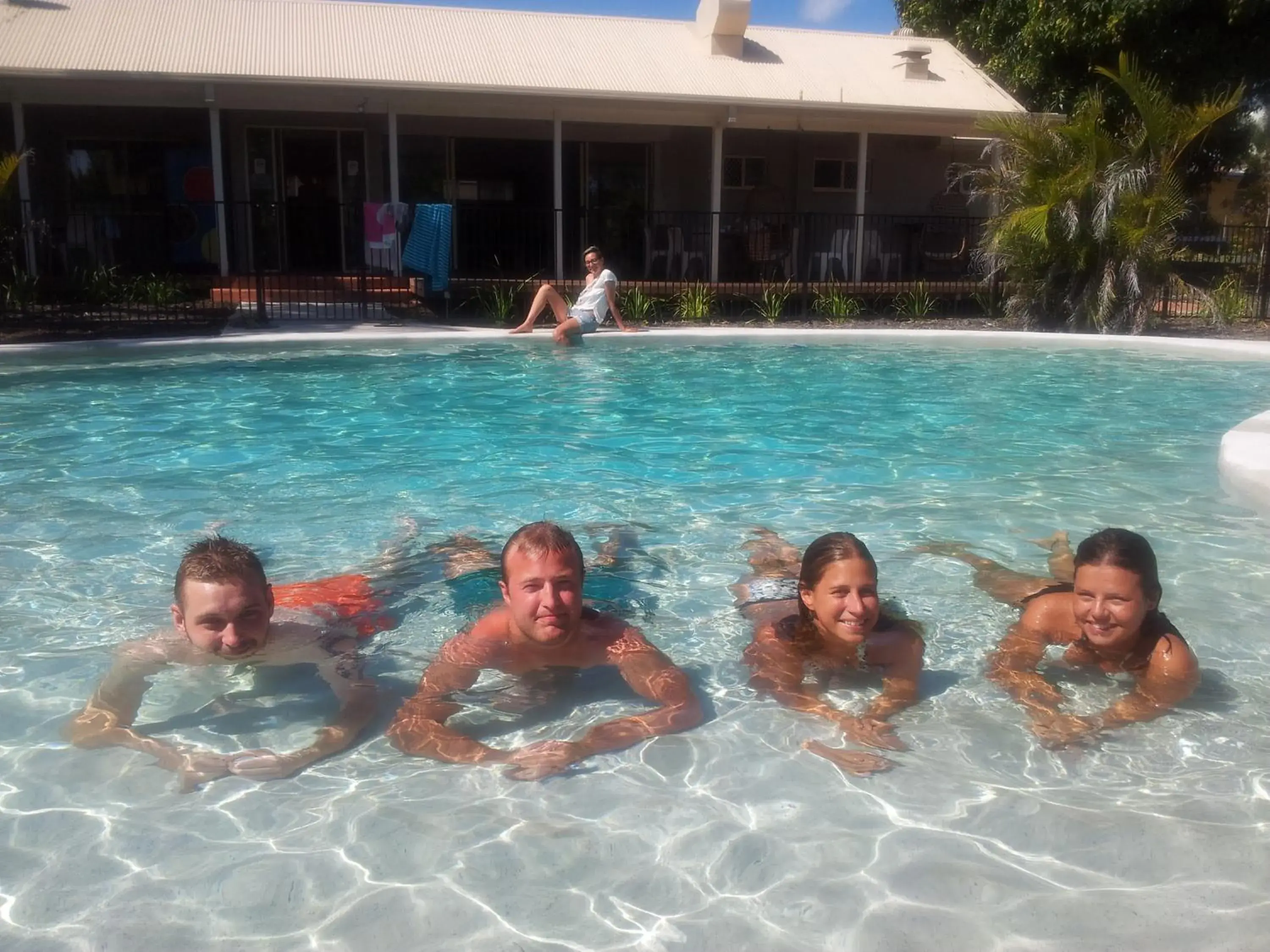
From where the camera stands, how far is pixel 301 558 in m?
5.30

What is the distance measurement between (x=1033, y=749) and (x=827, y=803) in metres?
0.74

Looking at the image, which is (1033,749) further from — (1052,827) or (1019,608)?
(1019,608)

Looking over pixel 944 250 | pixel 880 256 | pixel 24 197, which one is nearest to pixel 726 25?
pixel 880 256

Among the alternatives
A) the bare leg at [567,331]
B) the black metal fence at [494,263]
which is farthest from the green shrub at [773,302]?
the bare leg at [567,331]

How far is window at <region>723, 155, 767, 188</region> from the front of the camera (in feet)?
65.1

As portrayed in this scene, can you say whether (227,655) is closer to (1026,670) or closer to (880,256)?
(1026,670)

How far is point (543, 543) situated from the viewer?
342 cm

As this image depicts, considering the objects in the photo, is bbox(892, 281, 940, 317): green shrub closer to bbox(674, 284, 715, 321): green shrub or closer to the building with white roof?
the building with white roof

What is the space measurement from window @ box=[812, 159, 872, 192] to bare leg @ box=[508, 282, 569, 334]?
25.8ft

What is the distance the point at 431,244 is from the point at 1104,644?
12054mm

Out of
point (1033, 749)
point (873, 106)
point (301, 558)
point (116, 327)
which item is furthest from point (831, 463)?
point (873, 106)

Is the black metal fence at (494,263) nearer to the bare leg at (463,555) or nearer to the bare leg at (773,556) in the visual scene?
the bare leg at (463,555)

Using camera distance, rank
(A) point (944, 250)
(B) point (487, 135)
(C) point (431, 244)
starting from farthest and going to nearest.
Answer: (A) point (944, 250)
(B) point (487, 135)
(C) point (431, 244)

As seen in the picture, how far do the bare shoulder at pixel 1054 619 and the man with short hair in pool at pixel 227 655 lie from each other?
91.2 inches
